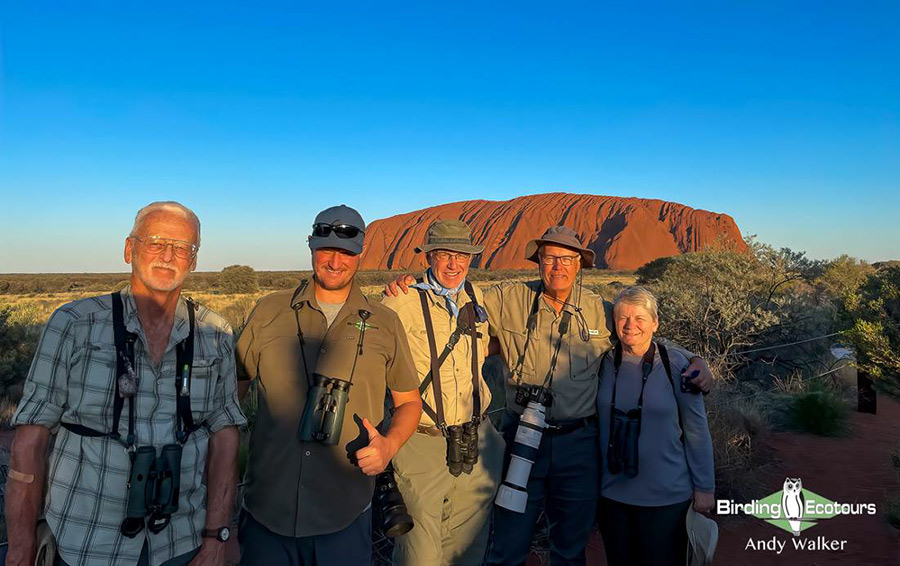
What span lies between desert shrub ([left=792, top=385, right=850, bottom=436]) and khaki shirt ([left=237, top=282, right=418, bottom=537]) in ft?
22.3

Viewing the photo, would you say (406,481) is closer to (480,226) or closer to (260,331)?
(260,331)

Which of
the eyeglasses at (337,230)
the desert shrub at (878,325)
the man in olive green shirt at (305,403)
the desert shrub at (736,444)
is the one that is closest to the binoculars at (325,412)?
the man in olive green shirt at (305,403)

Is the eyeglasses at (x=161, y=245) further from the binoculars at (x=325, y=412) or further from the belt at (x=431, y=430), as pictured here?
the belt at (x=431, y=430)

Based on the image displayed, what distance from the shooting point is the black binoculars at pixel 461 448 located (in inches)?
115

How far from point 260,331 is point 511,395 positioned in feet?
5.37

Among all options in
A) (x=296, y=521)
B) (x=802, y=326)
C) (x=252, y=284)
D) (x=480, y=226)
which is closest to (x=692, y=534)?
(x=296, y=521)

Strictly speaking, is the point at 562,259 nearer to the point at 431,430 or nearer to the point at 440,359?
the point at 440,359

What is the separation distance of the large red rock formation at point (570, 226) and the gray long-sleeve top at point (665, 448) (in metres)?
77.5

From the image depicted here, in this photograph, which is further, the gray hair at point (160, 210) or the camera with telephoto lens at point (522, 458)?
the camera with telephoto lens at point (522, 458)

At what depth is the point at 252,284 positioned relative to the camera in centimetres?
3341

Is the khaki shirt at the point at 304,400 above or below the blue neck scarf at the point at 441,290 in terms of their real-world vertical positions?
below

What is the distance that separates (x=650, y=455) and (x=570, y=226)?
3744 inches

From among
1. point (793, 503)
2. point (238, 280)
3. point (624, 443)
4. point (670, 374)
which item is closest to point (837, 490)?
point (793, 503)
